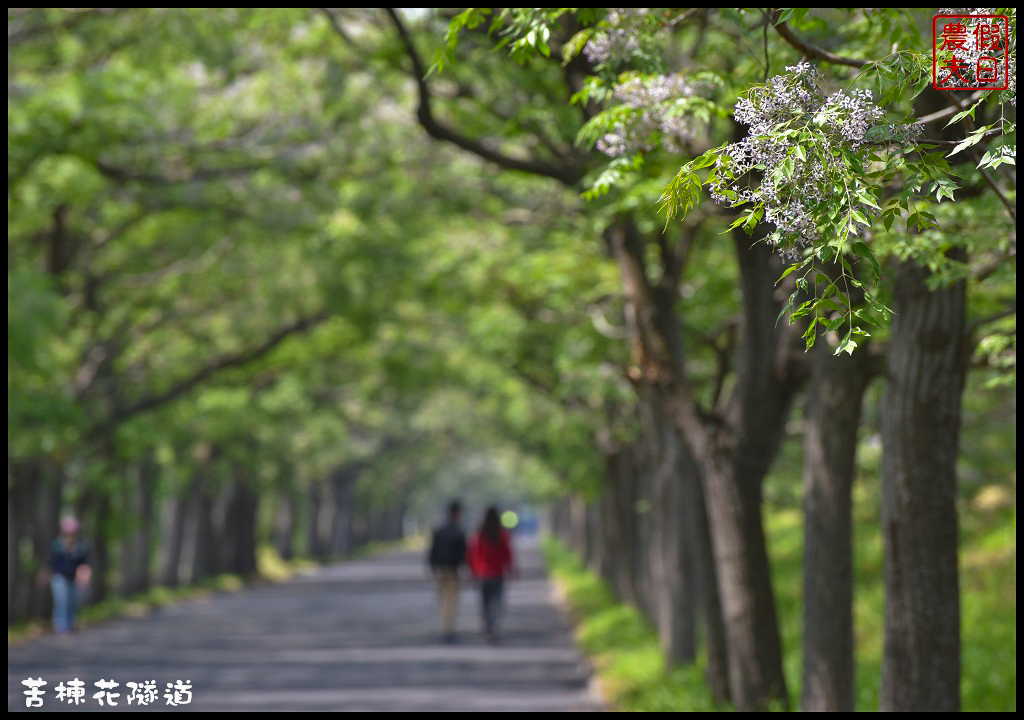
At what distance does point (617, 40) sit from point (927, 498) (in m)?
3.06

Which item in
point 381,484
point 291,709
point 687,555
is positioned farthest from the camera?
point 381,484

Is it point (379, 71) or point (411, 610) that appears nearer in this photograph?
point (379, 71)

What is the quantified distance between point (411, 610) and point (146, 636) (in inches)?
293

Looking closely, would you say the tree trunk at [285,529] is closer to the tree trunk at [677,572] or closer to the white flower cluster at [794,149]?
the tree trunk at [677,572]

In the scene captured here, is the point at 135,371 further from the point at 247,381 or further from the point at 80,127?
the point at 80,127

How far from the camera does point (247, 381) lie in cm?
3247

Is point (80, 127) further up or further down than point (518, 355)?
further up

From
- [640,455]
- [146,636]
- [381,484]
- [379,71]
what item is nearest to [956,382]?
[379,71]

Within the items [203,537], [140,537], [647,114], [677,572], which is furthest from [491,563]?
[203,537]

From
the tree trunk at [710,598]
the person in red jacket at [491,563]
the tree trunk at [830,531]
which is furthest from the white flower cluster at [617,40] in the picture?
the person in red jacket at [491,563]

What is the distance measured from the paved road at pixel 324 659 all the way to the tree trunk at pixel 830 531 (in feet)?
13.1

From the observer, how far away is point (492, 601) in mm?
21188

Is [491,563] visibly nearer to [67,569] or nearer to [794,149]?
[67,569]

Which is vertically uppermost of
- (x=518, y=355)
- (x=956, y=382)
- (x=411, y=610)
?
(x=518, y=355)
